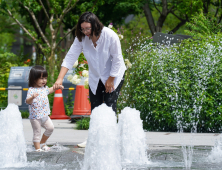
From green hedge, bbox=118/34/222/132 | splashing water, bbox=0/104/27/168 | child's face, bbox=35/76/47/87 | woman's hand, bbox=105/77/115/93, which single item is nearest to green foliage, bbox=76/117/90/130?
green hedge, bbox=118/34/222/132

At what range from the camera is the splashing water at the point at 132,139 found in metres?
3.91

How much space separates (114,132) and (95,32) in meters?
1.34

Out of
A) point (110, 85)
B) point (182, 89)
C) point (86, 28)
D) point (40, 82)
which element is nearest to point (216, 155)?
point (110, 85)

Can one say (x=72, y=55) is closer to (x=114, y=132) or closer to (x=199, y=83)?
(x=114, y=132)

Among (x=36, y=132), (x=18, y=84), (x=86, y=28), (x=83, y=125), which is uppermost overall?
(x=86, y=28)

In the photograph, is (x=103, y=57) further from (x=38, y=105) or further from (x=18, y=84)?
(x=18, y=84)

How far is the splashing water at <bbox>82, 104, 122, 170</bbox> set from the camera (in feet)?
9.88

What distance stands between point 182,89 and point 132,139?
310 cm

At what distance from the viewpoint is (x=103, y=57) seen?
413cm

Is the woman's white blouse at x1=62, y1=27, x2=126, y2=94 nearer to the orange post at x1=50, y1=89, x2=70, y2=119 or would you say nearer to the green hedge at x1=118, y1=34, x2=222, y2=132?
the green hedge at x1=118, y1=34, x2=222, y2=132

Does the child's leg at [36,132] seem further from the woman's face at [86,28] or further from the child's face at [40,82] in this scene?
the woman's face at [86,28]

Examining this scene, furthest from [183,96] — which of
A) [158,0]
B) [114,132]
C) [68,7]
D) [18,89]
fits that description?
[158,0]

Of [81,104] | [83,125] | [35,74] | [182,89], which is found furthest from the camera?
[81,104]

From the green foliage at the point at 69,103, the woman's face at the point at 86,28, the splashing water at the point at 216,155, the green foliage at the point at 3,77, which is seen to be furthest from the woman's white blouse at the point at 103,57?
the green foliage at the point at 3,77
